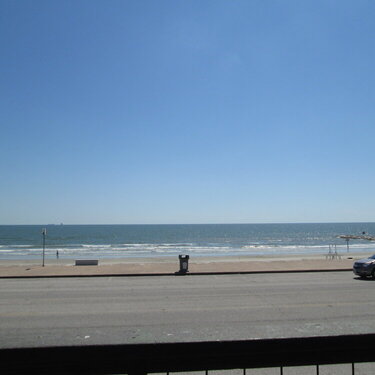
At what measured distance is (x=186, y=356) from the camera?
7.45 ft

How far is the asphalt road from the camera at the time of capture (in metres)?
9.62

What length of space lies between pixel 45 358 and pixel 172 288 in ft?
48.1

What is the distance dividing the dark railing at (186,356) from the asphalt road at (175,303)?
3.11 metres

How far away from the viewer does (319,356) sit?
236 centimetres

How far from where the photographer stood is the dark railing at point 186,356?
2.16 metres

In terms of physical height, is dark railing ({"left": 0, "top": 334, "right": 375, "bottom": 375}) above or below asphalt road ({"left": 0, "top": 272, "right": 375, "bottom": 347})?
above

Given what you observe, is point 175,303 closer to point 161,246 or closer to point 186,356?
point 186,356

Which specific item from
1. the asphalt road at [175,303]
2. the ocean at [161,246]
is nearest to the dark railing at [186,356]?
the asphalt road at [175,303]

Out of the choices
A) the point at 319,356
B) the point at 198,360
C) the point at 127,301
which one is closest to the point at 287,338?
the point at 319,356

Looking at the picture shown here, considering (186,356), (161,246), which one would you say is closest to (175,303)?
(186,356)

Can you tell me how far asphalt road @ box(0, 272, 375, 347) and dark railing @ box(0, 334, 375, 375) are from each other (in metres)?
3.11

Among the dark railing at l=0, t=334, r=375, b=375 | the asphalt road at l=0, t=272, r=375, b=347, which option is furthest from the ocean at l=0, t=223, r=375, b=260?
the dark railing at l=0, t=334, r=375, b=375

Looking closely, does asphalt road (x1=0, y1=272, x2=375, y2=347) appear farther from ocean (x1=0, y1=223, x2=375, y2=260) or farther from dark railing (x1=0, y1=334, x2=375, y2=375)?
ocean (x1=0, y1=223, x2=375, y2=260)

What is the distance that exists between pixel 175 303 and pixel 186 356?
10728 mm
